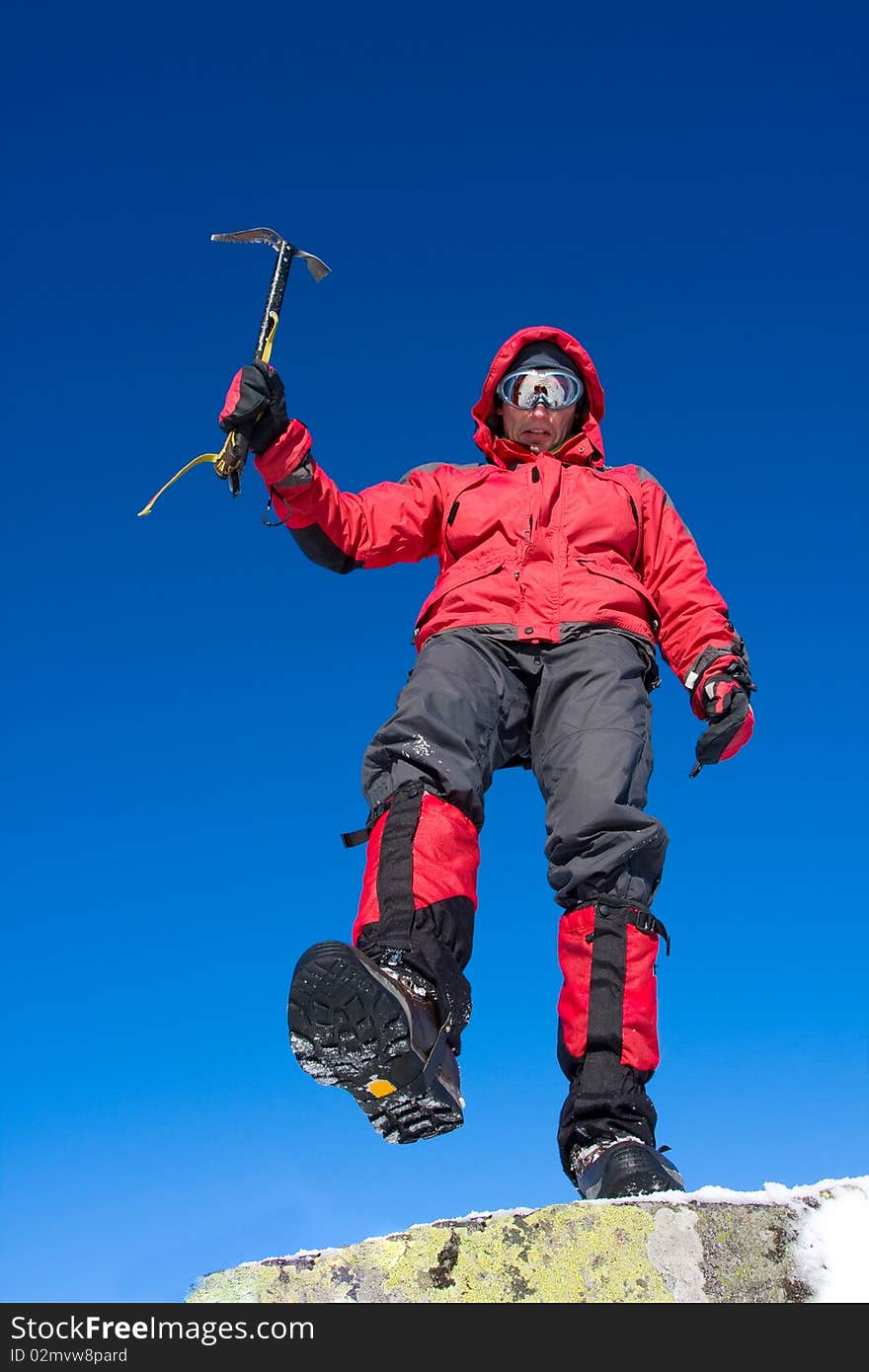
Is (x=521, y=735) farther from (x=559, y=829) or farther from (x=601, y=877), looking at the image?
(x=601, y=877)

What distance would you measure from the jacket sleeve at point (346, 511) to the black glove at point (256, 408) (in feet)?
0.19

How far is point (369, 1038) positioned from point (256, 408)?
9.01 ft

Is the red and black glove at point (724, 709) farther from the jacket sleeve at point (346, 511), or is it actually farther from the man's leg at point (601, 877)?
the jacket sleeve at point (346, 511)

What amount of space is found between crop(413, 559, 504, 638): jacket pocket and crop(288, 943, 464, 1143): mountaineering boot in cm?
194

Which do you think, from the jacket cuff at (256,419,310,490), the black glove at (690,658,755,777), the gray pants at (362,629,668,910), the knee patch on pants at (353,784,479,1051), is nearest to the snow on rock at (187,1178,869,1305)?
the knee patch on pants at (353,784,479,1051)

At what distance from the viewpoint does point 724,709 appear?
468cm

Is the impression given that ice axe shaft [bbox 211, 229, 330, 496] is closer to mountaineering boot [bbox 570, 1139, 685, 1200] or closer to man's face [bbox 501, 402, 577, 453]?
man's face [bbox 501, 402, 577, 453]

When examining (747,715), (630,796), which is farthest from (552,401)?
(630,796)

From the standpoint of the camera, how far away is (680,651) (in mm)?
4965

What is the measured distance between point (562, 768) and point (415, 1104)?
1397 millimetres

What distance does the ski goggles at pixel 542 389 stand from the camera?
242 inches

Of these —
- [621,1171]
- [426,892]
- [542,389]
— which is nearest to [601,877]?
[426,892]

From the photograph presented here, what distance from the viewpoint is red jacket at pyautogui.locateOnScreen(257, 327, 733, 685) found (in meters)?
4.83

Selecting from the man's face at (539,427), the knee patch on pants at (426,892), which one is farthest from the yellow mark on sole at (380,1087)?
the man's face at (539,427)
